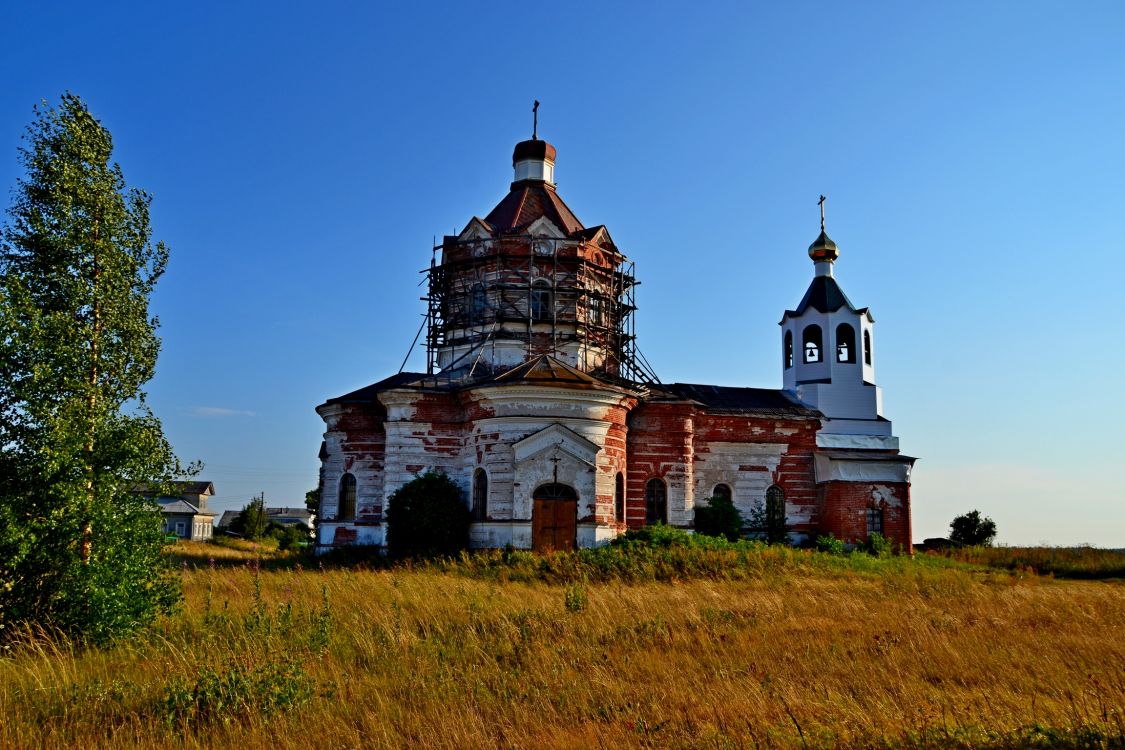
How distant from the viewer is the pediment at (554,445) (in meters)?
23.0

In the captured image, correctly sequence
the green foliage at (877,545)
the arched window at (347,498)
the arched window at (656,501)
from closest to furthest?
the arched window at (656,501)
the green foliage at (877,545)
the arched window at (347,498)

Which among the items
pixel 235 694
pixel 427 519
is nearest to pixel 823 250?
pixel 427 519

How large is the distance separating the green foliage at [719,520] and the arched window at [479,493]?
23.6 ft

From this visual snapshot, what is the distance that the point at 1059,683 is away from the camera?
26.7 ft

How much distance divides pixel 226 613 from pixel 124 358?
3673 mm

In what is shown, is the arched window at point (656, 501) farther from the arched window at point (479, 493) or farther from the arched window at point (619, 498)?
the arched window at point (479, 493)

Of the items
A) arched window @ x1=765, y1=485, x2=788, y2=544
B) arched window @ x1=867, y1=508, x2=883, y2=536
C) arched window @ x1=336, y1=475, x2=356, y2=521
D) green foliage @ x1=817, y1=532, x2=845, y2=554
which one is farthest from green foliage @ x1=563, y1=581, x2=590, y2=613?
arched window @ x1=867, y1=508, x2=883, y2=536

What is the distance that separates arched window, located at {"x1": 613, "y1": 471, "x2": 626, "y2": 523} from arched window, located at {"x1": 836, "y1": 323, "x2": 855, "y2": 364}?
42.7ft

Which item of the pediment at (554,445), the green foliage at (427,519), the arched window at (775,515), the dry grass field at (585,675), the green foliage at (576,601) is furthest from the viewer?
the arched window at (775,515)

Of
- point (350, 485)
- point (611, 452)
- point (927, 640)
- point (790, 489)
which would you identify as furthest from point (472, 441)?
point (927, 640)

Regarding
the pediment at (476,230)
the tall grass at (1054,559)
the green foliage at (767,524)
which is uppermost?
the pediment at (476,230)

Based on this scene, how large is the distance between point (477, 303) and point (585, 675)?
20.5 metres

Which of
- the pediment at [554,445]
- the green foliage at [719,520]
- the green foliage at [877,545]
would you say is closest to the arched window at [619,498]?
the pediment at [554,445]

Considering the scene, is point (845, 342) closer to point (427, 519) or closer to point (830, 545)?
point (830, 545)
